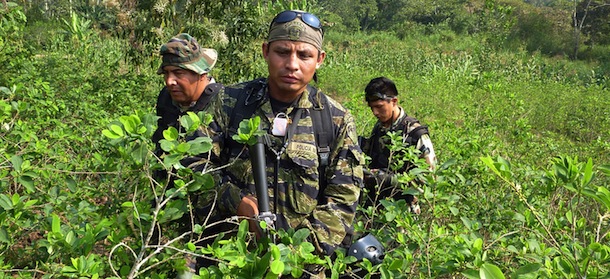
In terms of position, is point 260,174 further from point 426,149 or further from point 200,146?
point 426,149

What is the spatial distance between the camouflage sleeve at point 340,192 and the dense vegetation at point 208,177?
0.15 m

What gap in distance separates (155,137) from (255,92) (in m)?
0.87

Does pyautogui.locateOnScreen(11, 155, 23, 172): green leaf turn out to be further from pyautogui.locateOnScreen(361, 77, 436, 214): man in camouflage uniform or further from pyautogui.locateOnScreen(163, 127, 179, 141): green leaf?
pyautogui.locateOnScreen(361, 77, 436, 214): man in camouflage uniform

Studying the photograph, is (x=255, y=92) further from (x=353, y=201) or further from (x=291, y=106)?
(x=353, y=201)

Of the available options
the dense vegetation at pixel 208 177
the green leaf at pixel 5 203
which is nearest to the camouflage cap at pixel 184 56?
the dense vegetation at pixel 208 177

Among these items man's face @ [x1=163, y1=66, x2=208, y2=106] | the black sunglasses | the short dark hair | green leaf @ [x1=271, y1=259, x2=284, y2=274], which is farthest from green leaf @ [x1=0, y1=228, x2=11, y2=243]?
the short dark hair

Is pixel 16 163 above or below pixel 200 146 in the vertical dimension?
below

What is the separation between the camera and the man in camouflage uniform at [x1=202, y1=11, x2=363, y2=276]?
1429 mm

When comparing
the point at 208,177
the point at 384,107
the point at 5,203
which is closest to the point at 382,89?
the point at 384,107

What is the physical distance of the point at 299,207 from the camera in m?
1.47

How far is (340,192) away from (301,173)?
0.15 metres

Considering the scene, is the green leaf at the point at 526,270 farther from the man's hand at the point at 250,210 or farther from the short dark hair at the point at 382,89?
the short dark hair at the point at 382,89

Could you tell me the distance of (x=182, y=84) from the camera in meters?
2.26

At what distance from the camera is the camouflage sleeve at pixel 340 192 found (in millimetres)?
1412
